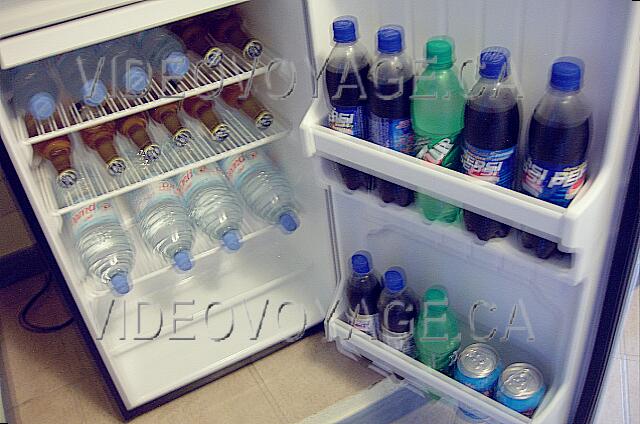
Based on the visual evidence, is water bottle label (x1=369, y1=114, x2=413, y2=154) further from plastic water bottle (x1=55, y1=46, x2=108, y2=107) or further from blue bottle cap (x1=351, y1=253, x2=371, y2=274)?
plastic water bottle (x1=55, y1=46, x2=108, y2=107)

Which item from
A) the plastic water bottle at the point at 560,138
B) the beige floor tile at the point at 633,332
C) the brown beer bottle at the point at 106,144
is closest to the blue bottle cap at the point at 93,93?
the brown beer bottle at the point at 106,144

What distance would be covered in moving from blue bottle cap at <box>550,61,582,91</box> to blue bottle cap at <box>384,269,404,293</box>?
1.68ft

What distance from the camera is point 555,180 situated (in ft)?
2.78

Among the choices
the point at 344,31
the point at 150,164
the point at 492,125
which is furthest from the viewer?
the point at 150,164

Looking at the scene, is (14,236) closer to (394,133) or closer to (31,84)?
(31,84)

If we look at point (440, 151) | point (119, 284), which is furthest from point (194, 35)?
point (440, 151)

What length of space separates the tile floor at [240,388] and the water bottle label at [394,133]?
0.65 metres

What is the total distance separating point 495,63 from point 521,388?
0.59 m

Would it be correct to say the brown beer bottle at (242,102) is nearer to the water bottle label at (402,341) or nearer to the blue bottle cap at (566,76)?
the water bottle label at (402,341)

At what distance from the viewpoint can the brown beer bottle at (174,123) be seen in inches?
50.9

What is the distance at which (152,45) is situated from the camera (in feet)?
4.29

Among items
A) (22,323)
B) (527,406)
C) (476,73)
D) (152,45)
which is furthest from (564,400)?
(22,323)

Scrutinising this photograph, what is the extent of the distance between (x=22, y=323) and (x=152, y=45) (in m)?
0.86

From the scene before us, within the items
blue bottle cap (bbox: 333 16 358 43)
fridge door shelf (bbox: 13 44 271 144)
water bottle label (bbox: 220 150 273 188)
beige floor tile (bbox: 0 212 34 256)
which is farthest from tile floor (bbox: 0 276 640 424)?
blue bottle cap (bbox: 333 16 358 43)
